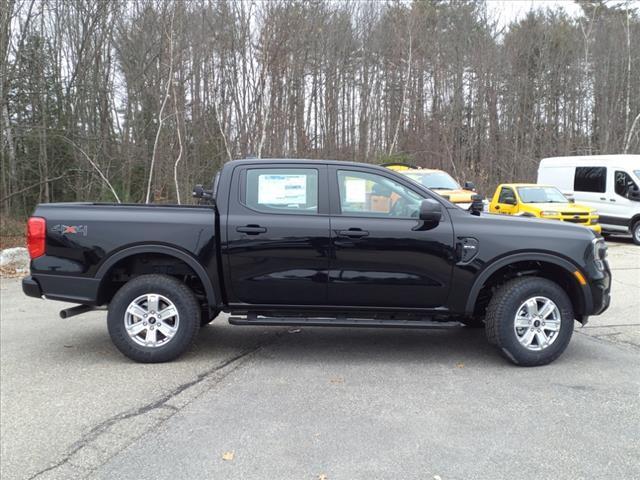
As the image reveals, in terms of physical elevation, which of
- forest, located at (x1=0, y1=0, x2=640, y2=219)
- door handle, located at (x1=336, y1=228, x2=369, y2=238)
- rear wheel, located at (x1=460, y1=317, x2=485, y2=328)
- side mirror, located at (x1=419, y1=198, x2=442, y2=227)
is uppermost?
forest, located at (x1=0, y1=0, x2=640, y2=219)

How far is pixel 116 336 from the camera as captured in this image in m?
4.88

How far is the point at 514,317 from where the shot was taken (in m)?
4.78

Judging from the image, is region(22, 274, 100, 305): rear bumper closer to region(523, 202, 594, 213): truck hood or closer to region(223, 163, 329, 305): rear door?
region(223, 163, 329, 305): rear door

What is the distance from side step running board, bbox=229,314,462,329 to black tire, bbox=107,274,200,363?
41 cm

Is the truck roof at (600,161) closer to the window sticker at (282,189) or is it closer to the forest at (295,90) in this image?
the forest at (295,90)

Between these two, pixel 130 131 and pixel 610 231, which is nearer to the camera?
pixel 610 231

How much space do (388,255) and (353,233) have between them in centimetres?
38

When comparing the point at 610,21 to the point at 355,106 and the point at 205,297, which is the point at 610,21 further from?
the point at 205,297

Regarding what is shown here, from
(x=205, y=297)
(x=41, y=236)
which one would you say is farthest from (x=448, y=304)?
(x=41, y=236)

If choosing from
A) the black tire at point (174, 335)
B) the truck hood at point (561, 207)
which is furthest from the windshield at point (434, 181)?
the black tire at point (174, 335)

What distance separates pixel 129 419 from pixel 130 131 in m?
15.7

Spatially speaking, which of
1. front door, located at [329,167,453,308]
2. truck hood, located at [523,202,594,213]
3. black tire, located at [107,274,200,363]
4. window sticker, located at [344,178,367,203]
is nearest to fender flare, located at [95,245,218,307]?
black tire, located at [107,274,200,363]

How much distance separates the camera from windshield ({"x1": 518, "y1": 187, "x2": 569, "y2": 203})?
1416 cm

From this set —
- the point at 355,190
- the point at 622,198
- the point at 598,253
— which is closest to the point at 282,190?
the point at 355,190
